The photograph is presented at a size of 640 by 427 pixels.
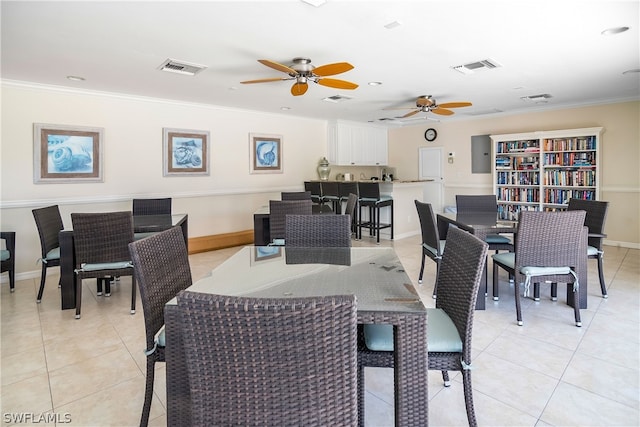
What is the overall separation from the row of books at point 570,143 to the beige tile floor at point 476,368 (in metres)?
3.44

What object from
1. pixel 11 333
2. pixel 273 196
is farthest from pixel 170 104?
pixel 11 333

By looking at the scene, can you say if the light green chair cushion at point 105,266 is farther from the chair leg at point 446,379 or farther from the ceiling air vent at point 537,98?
the ceiling air vent at point 537,98

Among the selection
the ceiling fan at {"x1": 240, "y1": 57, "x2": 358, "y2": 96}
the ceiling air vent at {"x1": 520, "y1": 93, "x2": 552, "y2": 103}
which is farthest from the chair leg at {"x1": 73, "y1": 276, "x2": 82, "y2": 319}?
the ceiling air vent at {"x1": 520, "y1": 93, "x2": 552, "y2": 103}

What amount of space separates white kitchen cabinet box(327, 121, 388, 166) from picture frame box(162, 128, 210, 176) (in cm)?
276

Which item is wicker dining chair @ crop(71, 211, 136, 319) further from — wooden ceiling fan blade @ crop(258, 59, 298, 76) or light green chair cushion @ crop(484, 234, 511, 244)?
light green chair cushion @ crop(484, 234, 511, 244)

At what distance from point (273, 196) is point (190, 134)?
75.0 inches

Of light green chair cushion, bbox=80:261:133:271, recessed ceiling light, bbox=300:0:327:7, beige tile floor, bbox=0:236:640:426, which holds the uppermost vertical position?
recessed ceiling light, bbox=300:0:327:7

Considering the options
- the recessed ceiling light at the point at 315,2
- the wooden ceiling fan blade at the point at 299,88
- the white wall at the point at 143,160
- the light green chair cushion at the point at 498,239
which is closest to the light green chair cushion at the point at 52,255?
the white wall at the point at 143,160

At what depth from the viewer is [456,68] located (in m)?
4.00

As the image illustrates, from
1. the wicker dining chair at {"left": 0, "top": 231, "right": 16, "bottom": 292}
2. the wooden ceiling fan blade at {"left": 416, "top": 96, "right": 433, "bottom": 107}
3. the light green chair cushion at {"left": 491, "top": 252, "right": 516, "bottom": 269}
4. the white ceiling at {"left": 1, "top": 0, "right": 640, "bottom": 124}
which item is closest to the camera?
the white ceiling at {"left": 1, "top": 0, "right": 640, "bottom": 124}

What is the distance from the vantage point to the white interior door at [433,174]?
8117mm

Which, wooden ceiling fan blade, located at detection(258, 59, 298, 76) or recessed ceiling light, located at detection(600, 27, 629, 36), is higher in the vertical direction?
recessed ceiling light, located at detection(600, 27, 629, 36)

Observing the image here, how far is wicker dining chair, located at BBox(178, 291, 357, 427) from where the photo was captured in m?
0.94

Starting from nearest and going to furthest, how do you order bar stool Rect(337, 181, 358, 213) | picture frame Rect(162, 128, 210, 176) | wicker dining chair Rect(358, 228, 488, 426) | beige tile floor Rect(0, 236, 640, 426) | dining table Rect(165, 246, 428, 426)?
dining table Rect(165, 246, 428, 426) → wicker dining chair Rect(358, 228, 488, 426) → beige tile floor Rect(0, 236, 640, 426) → picture frame Rect(162, 128, 210, 176) → bar stool Rect(337, 181, 358, 213)
